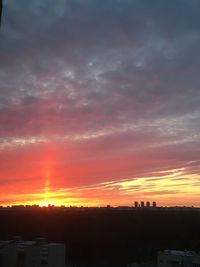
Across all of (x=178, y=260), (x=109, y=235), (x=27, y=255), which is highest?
(x=109, y=235)

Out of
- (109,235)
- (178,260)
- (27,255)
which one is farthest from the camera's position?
(109,235)

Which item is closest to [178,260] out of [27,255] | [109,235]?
[27,255]

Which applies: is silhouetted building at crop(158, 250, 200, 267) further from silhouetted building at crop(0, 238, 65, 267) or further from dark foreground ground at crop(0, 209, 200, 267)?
dark foreground ground at crop(0, 209, 200, 267)

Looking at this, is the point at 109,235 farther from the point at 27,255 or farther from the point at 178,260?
the point at 27,255

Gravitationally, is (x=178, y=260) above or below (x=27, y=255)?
below

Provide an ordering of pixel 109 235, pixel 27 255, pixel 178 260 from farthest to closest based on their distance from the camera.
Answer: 1. pixel 109 235
2. pixel 178 260
3. pixel 27 255

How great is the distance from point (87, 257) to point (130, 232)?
4184 cm

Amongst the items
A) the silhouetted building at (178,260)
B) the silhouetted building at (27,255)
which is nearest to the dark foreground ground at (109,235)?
the silhouetted building at (178,260)

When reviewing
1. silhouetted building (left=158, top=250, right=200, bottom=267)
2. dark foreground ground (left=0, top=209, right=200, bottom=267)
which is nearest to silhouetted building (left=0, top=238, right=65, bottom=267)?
silhouetted building (left=158, top=250, right=200, bottom=267)

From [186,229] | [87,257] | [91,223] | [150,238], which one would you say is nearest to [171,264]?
[87,257]

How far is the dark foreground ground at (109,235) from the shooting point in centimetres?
13562

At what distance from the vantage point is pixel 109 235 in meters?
164

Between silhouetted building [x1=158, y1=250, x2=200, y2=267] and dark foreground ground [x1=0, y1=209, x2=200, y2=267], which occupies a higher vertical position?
dark foreground ground [x1=0, y1=209, x2=200, y2=267]

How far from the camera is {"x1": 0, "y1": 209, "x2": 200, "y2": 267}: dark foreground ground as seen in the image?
445ft
